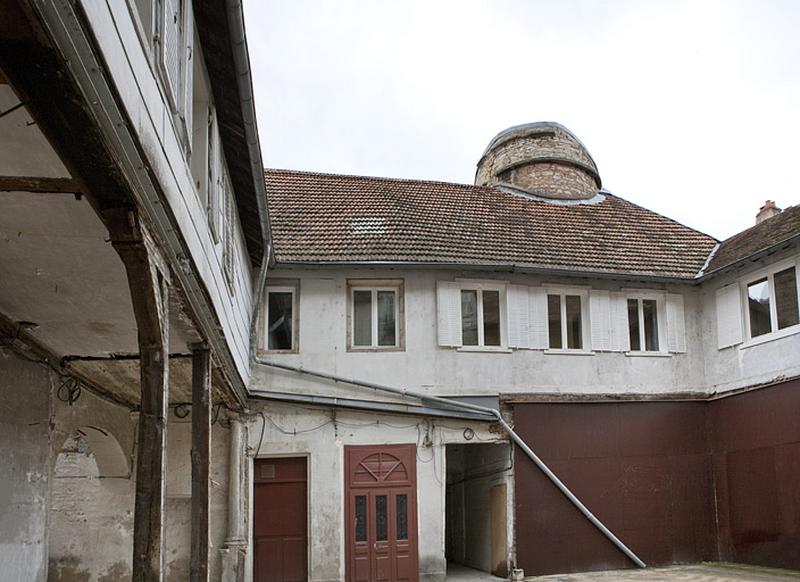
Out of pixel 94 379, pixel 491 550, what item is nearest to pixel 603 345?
pixel 491 550

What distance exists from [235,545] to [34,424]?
5855 millimetres

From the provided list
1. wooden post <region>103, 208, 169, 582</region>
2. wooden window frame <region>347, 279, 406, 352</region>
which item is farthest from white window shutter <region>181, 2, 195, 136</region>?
wooden window frame <region>347, 279, 406, 352</region>

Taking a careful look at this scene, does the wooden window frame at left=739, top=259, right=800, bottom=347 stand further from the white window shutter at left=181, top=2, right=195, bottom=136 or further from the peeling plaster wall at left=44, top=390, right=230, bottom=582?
the white window shutter at left=181, top=2, right=195, bottom=136

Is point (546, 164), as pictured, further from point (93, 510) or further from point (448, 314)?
point (93, 510)

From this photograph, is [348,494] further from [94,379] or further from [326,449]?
[94,379]

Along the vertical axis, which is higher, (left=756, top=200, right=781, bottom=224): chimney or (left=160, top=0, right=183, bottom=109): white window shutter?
(left=756, top=200, right=781, bottom=224): chimney

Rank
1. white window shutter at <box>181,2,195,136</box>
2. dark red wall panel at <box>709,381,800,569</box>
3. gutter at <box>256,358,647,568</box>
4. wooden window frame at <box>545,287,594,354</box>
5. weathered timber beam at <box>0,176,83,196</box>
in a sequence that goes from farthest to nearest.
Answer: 1. wooden window frame at <box>545,287,594,354</box>
2. gutter at <box>256,358,647,568</box>
3. dark red wall panel at <box>709,381,800,569</box>
4. white window shutter at <box>181,2,195,136</box>
5. weathered timber beam at <box>0,176,83,196</box>

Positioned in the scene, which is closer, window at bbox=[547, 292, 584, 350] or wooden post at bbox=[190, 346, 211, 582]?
wooden post at bbox=[190, 346, 211, 582]

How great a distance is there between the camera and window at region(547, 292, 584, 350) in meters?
17.3

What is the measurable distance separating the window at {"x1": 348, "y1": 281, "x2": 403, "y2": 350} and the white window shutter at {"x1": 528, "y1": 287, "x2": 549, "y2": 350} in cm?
245

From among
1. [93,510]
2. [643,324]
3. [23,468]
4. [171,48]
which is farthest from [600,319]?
[171,48]

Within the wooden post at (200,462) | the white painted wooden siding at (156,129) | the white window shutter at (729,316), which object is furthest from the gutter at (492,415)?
the wooden post at (200,462)

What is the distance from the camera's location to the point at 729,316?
17.1 metres

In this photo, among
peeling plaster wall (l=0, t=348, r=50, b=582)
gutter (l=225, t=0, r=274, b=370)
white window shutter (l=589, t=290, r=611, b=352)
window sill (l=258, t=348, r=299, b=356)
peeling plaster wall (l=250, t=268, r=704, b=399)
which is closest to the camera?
gutter (l=225, t=0, r=274, b=370)
